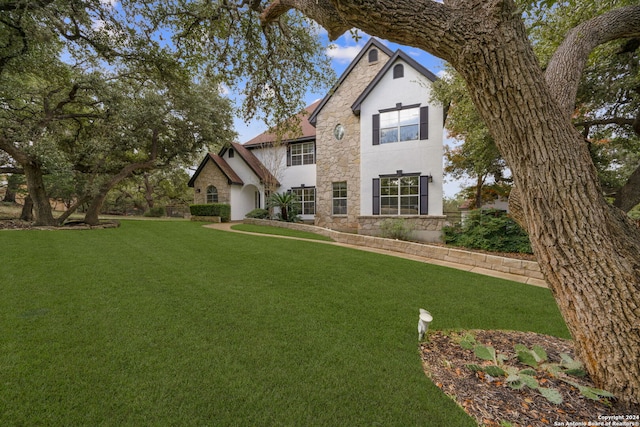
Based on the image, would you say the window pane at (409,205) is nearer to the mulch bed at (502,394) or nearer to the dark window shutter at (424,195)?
the dark window shutter at (424,195)

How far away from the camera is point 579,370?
89.4 inches

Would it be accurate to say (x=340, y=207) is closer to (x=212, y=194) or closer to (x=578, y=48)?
(x=212, y=194)

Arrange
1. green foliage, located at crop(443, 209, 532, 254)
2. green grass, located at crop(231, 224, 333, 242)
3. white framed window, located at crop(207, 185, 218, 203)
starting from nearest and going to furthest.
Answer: green foliage, located at crop(443, 209, 532, 254)
green grass, located at crop(231, 224, 333, 242)
white framed window, located at crop(207, 185, 218, 203)

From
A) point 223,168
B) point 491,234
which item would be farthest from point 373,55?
point 223,168

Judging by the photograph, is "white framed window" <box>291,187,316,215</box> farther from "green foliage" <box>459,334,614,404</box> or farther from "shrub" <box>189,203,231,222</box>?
"green foliage" <box>459,334,614,404</box>

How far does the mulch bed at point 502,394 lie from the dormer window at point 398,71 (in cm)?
1188

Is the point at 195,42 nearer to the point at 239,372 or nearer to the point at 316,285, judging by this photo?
the point at 316,285

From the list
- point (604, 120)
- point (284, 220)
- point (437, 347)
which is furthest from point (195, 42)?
point (604, 120)

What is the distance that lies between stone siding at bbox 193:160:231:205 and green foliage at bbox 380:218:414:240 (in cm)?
1028

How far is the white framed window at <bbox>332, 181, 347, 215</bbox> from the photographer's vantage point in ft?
44.9

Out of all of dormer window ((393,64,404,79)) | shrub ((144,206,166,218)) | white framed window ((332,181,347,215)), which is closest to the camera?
dormer window ((393,64,404,79))

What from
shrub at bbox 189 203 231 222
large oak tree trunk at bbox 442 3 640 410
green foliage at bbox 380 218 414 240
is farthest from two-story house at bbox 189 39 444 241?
large oak tree trunk at bbox 442 3 640 410

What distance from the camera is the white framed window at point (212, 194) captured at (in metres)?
17.4

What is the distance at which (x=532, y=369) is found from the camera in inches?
94.3
